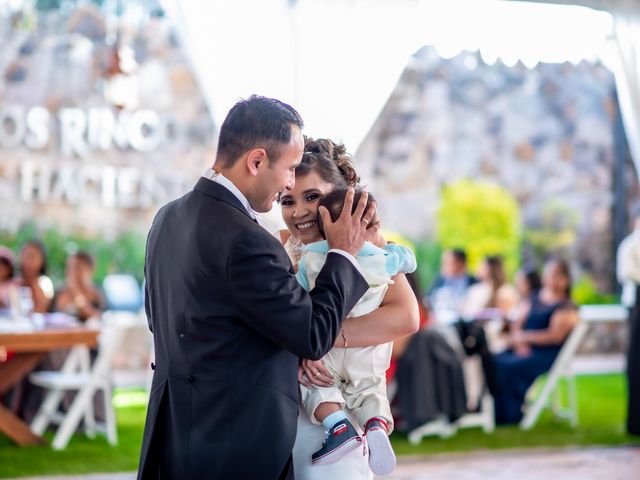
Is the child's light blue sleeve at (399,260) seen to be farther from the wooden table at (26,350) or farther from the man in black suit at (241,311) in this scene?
the wooden table at (26,350)

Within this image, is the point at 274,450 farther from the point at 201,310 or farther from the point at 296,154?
the point at 296,154

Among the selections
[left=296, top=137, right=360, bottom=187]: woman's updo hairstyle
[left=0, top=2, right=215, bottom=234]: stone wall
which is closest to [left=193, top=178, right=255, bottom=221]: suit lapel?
[left=296, top=137, right=360, bottom=187]: woman's updo hairstyle

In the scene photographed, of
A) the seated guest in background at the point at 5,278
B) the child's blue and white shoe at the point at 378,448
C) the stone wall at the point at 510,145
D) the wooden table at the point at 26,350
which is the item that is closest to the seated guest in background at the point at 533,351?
the wooden table at the point at 26,350

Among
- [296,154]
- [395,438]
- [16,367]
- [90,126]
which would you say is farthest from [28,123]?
[296,154]

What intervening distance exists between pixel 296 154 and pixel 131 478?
3.40 metres

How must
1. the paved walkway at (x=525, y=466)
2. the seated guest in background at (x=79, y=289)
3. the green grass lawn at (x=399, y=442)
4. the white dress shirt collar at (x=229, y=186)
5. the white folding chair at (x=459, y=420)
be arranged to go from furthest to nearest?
1. the seated guest in background at (x=79, y=289)
2. the white folding chair at (x=459, y=420)
3. the green grass lawn at (x=399, y=442)
4. the paved walkway at (x=525, y=466)
5. the white dress shirt collar at (x=229, y=186)

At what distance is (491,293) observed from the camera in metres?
8.17

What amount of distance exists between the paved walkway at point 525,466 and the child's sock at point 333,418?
3133 millimetres

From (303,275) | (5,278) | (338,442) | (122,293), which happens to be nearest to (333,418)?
(338,442)

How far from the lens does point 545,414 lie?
7441 mm

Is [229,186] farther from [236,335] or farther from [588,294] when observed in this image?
[588,294]

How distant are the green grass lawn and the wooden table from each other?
11 cm

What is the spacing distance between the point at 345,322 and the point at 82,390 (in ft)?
13.8

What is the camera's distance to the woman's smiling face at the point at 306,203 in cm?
221
